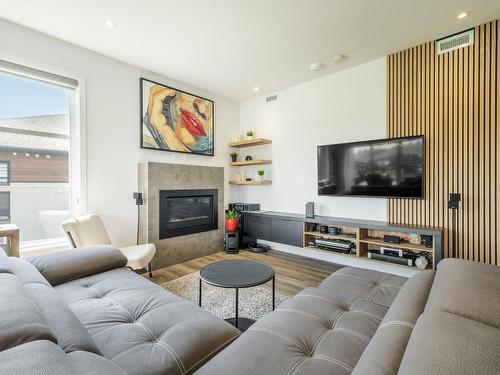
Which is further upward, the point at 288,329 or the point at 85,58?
the point at 85,58

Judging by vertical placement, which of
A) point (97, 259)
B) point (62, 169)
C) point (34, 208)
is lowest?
point (97, 259)

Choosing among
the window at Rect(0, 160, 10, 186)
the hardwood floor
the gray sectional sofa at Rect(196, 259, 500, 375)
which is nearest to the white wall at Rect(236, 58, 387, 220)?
the hardwood floor

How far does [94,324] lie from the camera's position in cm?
130

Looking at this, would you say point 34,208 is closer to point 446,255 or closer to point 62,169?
point 62,169

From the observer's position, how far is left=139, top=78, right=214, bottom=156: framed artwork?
3568 mm

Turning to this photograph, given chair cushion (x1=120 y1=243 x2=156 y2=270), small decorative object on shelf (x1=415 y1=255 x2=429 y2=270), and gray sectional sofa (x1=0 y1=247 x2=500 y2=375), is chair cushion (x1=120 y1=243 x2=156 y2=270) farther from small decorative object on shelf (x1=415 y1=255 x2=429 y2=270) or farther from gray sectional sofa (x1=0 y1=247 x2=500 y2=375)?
small decorative object on shelf (x1=415 y1=255 x2=429 y2=270)

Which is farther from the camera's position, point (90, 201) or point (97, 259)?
point (90, 201)

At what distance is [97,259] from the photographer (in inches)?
78.5

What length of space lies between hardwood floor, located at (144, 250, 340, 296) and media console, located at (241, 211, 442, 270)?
271 millimetres

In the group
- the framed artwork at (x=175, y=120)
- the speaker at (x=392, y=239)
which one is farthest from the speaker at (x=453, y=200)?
the framed artwork at (x=175, y=120)

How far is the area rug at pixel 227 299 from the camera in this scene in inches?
88.0

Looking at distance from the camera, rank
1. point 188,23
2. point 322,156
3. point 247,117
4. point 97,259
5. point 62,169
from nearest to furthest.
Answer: point 97,259 → point 188,23 → point 62,169 → point 322,156 → point 247,117

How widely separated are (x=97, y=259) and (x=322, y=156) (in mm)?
2912

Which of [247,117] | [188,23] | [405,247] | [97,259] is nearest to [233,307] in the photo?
[97,259]
